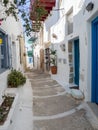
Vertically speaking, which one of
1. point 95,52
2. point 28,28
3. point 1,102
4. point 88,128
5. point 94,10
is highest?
point 94,10

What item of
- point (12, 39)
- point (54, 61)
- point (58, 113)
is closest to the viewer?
point (58, 113)

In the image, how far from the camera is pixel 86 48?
5.81 m

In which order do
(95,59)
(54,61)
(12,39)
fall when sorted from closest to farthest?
1. (95,59)
2. (12,39)
3. (54,61)

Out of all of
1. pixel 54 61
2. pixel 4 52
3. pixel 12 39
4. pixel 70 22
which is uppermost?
pixel 70 22

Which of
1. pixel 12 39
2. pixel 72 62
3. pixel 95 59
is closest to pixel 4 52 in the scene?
pixel 12 39

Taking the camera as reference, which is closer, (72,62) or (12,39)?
(72,62)

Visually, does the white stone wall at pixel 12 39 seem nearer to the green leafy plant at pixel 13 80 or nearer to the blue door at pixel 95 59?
the green leafy plant at pixel 13 80

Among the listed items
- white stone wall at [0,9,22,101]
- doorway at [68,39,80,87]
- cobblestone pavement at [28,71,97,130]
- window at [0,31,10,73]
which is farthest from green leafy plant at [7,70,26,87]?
doorway at [68,39,80,87]

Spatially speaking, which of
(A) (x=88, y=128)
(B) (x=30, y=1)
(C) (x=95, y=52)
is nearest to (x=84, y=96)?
(C) (x=95, y=52)

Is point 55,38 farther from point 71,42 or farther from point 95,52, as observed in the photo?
point 95,52

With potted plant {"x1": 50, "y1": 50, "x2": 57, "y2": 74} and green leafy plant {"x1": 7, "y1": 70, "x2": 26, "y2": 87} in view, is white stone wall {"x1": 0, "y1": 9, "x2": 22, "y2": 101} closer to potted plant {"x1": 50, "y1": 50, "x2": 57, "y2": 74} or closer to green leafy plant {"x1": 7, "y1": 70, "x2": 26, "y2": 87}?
green leafy plant {"x1": 7, "y1": 70, "x2": 26, "y2": 87}

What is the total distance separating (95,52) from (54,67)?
20.6 ft

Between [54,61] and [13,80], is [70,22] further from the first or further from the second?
[13,80]

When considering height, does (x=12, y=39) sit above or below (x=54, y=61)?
above
